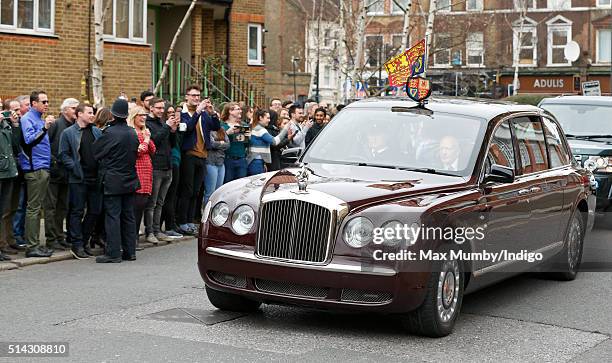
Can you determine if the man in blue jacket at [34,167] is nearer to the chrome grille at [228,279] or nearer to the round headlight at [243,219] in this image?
the chrome grille at [228,279]

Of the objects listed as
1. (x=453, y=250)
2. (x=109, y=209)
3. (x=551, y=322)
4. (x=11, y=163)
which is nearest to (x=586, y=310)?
(x=551, y=322)

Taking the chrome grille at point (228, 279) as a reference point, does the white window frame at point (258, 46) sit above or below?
above

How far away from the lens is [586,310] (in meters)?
8.89

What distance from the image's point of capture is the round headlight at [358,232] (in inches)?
283

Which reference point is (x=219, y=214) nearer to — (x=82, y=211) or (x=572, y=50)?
(x=82, y=211)

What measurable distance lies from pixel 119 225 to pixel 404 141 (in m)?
4.20

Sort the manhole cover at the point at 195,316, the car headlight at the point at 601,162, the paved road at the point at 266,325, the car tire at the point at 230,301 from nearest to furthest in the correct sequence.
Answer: the paved road at the point at 266,325
the manhole cover at the point at 195,316
the car tire at the point at 230,301
the car headlight at the point at 601,162

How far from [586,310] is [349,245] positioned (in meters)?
2.93

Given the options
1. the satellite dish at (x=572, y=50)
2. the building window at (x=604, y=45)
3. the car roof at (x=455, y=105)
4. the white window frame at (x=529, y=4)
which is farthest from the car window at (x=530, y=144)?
the building window at (x=604, y=45)

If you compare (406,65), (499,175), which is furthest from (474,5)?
(499,175)

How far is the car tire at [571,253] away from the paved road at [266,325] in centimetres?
13

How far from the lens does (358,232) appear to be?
285 inches

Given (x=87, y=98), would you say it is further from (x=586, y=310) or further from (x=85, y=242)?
(x=586, y=310)

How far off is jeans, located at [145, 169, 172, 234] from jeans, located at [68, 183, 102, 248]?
1.22 metres
